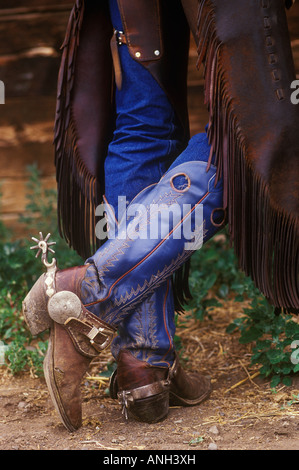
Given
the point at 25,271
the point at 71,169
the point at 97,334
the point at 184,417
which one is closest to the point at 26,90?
the point at 25,271

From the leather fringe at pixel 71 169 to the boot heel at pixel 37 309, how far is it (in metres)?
0.33

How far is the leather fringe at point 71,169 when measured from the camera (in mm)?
1623

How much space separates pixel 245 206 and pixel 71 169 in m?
0.58

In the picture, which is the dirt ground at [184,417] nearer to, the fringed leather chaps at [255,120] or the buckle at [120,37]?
the fringed leather chaps at [255,120]

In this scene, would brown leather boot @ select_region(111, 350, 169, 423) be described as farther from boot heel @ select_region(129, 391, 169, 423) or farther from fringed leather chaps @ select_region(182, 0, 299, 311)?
fringed leather chaps @ select_region(182, 0, 299, 311)

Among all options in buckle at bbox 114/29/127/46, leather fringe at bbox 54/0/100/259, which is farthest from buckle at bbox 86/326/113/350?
buckle at bbox 114/29/127/46

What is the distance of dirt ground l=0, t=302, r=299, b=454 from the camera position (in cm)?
143

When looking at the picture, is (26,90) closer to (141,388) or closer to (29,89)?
(29,89)

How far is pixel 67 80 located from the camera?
1651mm

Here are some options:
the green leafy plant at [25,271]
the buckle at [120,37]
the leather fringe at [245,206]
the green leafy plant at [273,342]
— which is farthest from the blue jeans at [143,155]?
the green leafy plant at [25,271]

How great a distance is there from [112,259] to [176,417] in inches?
20.5

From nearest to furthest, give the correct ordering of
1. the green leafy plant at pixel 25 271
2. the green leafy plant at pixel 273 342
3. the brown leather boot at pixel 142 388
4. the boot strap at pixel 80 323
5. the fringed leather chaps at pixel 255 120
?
the fringed leather chaps at pixel 255 120, the boot strap at pixel 80 323, the brown leather boot at pixel 142 388, the green leafy plant at pixel 273 342, the green leafy plant at pixel 25 271

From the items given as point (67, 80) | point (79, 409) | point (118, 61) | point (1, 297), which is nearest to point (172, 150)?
point (118, 61)

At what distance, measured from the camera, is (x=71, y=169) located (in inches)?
68.3
